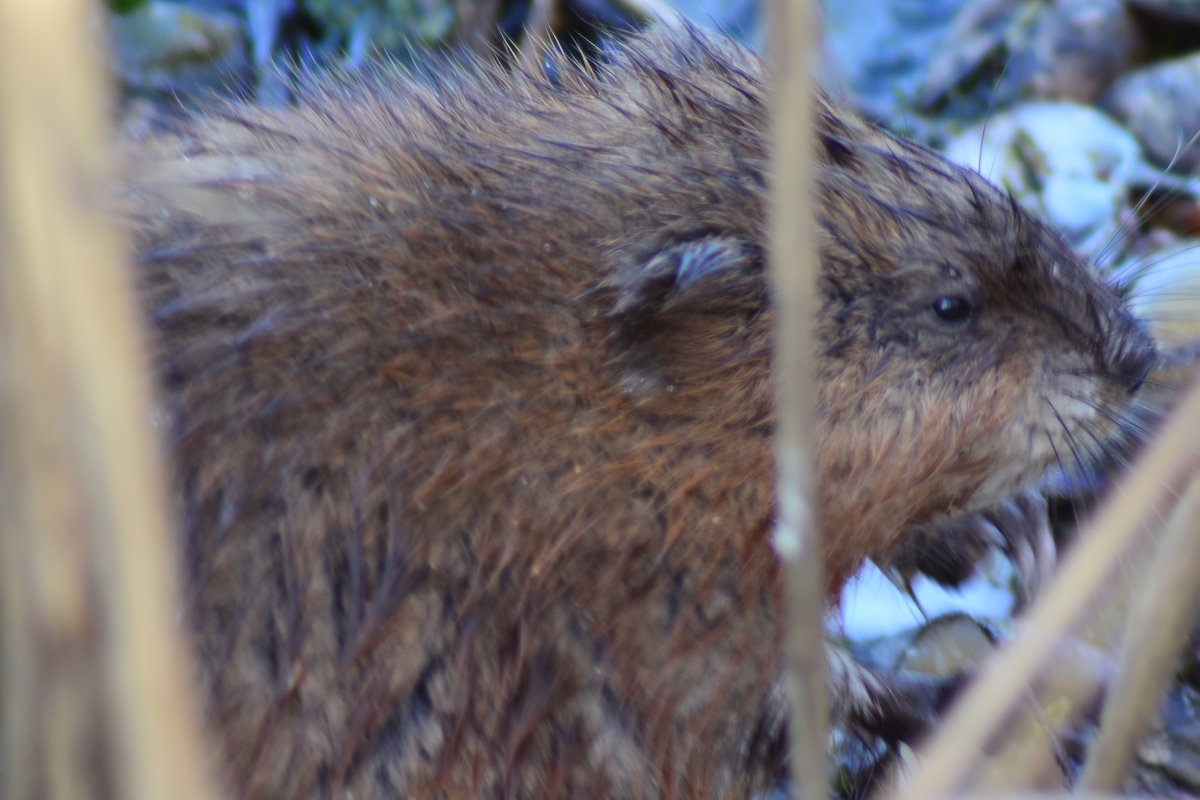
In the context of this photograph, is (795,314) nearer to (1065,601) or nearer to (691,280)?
(1065,601)

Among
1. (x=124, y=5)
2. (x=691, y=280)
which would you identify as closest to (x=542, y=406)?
(x=691, y=280)

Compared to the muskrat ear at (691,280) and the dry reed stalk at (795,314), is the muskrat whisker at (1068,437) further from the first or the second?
the dry reed stalk at (795,314)

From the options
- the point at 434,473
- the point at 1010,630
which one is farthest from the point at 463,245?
the point at 1010,630

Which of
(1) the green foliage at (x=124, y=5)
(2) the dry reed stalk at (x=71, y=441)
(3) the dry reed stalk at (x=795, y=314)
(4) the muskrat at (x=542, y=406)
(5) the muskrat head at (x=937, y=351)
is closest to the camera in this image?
(2) the dry reed stalk at (x=71, y=441)

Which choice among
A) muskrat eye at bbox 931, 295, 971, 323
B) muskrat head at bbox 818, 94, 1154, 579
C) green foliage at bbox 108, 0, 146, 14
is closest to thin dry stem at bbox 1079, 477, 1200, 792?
muskrat head at bbox 818, 94, 1154, 579

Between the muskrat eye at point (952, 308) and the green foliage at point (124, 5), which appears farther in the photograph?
the green foliage at point (124, 5)

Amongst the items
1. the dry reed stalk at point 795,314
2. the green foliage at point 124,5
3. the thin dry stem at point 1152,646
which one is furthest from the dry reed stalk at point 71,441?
the green foliage at point 124,5

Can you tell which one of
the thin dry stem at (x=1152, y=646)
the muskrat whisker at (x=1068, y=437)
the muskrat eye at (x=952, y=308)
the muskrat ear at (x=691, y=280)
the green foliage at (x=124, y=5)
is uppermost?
the green foliage at (x=124, y=5)
